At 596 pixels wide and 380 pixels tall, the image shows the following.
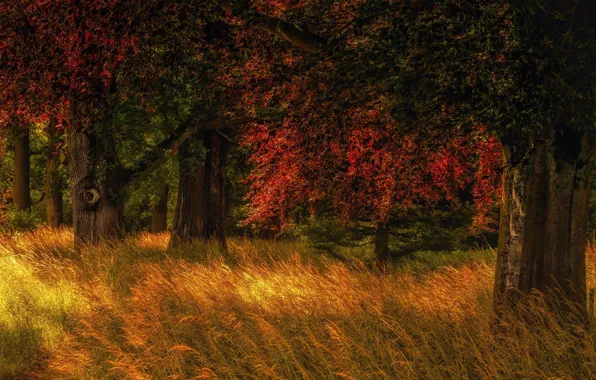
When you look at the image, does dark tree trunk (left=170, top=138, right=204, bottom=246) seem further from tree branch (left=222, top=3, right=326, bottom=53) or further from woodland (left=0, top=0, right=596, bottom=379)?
tree branch (left=222, top=3, right=326, bottom=53)

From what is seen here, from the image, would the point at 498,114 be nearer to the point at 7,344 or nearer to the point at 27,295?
the point at 7,344

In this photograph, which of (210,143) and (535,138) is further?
(210,143)

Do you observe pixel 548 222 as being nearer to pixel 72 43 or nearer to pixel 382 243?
pixel 72 43

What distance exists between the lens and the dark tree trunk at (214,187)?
18688mm

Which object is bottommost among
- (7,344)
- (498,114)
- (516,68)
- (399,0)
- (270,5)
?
(7,344)

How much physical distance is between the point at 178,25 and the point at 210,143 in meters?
10.9

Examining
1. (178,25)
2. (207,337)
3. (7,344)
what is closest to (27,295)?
(7,344)

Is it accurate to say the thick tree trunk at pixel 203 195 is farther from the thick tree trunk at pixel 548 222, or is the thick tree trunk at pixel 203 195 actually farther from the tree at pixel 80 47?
the thick tree trunk at pixel 548 222

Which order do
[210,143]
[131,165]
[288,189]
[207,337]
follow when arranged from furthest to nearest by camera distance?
[210,143]
[131,165]
[288,189]
[207,337]

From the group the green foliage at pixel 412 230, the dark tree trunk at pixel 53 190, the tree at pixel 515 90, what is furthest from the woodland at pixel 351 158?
the dark tree trunk at pixel 53 190

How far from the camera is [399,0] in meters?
6.98

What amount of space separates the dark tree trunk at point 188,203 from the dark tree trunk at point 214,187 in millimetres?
175

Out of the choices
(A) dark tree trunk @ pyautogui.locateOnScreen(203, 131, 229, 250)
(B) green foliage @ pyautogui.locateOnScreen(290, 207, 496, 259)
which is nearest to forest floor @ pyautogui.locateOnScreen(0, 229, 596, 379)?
(B) green foliage @ pyautogui.locateOnScreen(290, 207, 496, 259)

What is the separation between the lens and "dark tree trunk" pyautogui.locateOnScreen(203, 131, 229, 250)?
61.3ft
